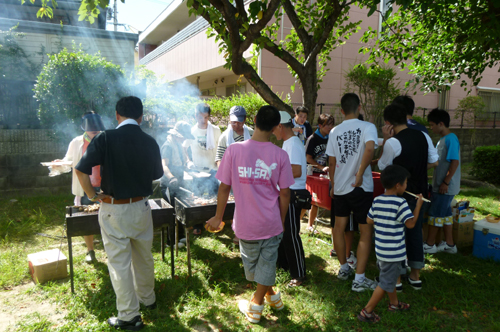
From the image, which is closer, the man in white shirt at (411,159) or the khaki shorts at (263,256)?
the khaki shorts at (263,256)

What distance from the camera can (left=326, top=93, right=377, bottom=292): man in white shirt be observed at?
3936 millimetres

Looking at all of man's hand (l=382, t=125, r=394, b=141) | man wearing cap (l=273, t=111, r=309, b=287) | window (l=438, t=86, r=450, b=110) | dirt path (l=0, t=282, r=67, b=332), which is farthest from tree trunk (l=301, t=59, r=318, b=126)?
window (l=438, t=86, r=450, b=110)

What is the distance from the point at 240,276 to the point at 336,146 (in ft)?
7.08

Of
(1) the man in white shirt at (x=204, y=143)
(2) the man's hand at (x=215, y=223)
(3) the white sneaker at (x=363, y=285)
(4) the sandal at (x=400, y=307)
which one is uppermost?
(1) the man in white shirt at (x=204, y=143)

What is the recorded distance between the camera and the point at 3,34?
977 centimetres

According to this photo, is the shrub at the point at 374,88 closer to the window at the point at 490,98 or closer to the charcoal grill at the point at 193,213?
the window at the point at 490,98

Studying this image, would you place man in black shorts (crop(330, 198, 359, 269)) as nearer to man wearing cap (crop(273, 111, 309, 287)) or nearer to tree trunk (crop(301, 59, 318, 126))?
man wearing cap (crop(273, 111, 309, 287))

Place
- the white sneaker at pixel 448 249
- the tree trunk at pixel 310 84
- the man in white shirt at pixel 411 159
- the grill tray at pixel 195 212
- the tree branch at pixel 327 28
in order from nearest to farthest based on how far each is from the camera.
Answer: the man in white shirt at pixel 411 159, the grill tray at pixel 195 212, the white sneaker at pixel 448 249, the tree branch at pixel 327 28, the tree trunk at pixel 310 84

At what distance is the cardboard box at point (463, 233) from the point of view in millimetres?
5359

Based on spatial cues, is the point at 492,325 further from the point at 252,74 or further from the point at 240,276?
the point at 252,74

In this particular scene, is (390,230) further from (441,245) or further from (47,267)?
(47,267)

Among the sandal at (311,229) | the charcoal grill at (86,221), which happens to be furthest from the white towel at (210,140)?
the sandal at (311,229)

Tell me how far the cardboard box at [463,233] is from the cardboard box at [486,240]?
25 centimetres

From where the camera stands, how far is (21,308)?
12.3ft
